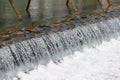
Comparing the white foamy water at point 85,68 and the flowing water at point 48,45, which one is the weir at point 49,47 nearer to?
the flowing water at point 48,45

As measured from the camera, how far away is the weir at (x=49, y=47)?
8.79 metres

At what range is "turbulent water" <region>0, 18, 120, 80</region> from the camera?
28.8 ft

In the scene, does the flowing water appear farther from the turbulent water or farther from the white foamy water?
the white foamy water

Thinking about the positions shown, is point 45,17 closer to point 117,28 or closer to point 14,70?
point 117,28

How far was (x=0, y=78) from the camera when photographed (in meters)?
8.48

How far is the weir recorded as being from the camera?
8789 millimetres

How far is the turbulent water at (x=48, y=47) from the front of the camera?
8784 mm

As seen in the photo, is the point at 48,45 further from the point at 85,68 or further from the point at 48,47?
the point at 85,68

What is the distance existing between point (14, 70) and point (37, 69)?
2.52ft

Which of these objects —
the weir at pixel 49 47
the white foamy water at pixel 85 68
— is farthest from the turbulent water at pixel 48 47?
the white foamy water at pixel 85 68

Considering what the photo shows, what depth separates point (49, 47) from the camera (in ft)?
33.1

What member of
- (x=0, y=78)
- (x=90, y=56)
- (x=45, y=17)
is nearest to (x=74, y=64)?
(x=90, y=56)

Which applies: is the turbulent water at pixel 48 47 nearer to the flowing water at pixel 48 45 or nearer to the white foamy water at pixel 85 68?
the flowing water at pixel 48 45

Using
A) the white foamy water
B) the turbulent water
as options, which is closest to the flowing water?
the turbulent water
